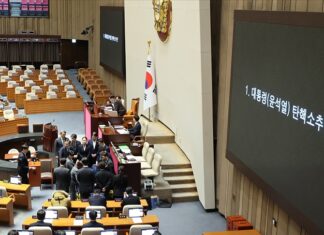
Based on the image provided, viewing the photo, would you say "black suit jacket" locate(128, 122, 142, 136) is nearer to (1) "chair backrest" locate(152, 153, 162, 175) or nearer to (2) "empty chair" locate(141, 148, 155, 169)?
(2) "empty chair" locate(141, 148, 155, 169)

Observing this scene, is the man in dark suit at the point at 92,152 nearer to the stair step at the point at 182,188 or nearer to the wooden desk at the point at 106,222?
the stair step at the point at 182,188

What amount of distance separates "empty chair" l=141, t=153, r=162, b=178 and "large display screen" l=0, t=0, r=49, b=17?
70.5ft

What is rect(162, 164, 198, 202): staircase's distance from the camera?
1481cm

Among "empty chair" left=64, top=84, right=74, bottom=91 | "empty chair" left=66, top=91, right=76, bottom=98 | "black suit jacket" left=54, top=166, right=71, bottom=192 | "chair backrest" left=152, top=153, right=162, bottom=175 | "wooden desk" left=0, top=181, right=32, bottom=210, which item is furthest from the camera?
"empty chair" left=64, top=84, right=74, bottom=91

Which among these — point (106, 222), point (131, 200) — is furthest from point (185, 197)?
point (106, 222)

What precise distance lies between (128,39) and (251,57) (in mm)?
11924

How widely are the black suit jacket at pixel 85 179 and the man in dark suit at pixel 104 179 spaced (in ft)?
0.46

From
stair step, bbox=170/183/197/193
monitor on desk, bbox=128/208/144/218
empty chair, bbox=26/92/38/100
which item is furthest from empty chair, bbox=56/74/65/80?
monitor on desk, bbox=128/208/144/218

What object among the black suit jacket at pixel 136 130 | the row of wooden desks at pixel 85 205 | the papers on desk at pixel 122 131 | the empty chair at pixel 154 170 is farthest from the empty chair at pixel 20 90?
the row of wooden desks at pixel 85 205

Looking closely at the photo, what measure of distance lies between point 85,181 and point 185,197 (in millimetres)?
2730

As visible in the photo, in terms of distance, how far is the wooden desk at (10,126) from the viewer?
20156 millimetres

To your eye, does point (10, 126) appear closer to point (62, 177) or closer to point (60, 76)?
point (62, 177)

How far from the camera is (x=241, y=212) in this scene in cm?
1252

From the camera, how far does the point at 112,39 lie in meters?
26.2
